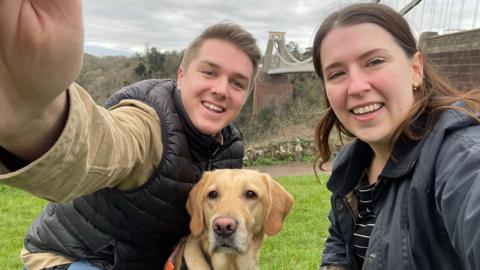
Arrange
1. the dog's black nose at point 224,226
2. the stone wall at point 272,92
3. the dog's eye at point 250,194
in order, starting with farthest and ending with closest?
the stone wall at point 272,92 → the dog's eye at point 250,194 → the dog's black nose at point 224,226

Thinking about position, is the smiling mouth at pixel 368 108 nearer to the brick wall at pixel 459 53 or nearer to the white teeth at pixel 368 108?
the white teeth at pixel 368 108

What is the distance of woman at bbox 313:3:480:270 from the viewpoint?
53.2 inches

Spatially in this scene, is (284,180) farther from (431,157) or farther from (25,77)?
(25,77)

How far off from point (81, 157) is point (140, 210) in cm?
115

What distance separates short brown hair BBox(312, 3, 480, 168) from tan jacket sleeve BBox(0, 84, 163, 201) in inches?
45.3

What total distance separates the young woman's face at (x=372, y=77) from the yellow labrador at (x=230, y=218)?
1.11m

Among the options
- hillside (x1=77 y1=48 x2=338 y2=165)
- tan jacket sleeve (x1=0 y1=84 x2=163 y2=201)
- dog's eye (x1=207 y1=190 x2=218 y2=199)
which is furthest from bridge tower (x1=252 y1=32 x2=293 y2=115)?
tan jacket sleeve (x1=0 y1=84 x2=163 y2=201)

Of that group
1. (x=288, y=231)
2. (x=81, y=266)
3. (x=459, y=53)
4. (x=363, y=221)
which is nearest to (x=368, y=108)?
(x=363, y=221)

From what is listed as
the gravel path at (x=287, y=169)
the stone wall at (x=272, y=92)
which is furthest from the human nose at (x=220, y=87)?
the stone wall at (x=272, y=92)

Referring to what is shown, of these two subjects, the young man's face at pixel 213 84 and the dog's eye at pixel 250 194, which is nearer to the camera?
the young man's face at pixel 213 84

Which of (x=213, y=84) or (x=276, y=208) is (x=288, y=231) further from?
(x=213, y=84)

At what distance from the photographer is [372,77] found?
6.43 ft

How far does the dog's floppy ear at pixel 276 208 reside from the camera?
309 centimetres

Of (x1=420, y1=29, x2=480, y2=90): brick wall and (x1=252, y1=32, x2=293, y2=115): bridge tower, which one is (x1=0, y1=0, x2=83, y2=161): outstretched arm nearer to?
(x1=420, y1=29, x2=480, y2=90): brick wall
